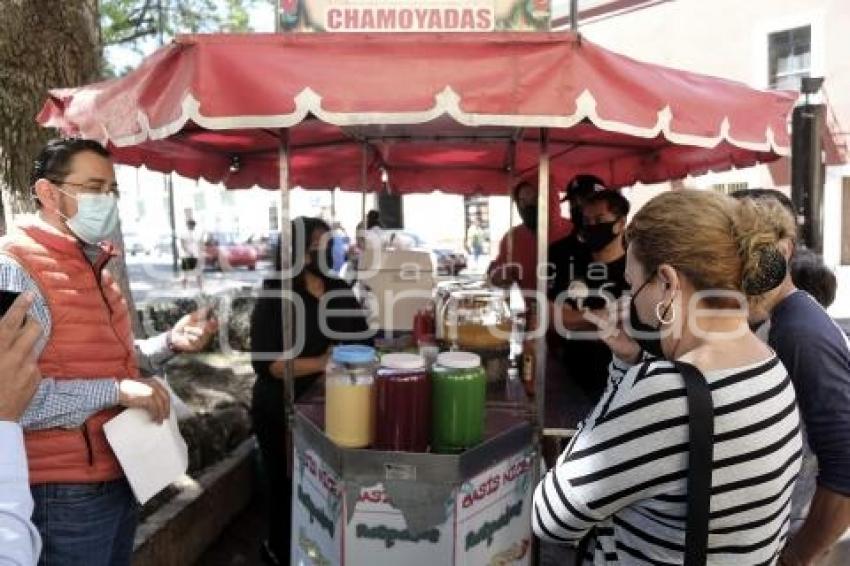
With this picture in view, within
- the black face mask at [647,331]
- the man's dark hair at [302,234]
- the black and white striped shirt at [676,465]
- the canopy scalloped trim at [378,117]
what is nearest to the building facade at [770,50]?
the man's dark hair at [302,234]

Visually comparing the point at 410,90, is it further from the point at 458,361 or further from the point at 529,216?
the point at 529,216

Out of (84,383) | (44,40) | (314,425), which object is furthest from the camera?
(44,40)

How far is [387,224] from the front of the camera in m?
A: 12.6

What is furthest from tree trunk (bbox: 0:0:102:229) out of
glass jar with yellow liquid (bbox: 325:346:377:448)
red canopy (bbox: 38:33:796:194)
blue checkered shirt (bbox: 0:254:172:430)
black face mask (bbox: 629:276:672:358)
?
black face mask (bbox: 629:276:672:358)

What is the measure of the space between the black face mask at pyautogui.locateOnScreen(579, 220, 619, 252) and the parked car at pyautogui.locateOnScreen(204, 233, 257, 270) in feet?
69.9

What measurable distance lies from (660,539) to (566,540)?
0.69ft

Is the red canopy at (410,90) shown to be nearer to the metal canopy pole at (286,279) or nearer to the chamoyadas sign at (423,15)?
the chamoyadas sign at (423,15)

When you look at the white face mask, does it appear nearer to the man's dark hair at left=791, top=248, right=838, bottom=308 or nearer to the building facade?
the man's dark hair at left=791, top=248, right=838, bottom=308

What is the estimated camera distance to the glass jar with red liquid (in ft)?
7.49

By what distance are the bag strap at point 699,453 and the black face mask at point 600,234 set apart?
1.90m

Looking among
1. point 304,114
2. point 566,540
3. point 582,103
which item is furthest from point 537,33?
point 566,540

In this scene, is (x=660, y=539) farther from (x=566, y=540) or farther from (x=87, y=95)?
(x=87, y=95)

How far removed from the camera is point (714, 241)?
1.33m

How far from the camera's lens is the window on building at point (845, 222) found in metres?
16.2
